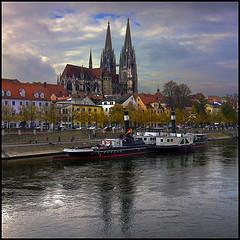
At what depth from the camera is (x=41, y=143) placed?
34375 millimetres

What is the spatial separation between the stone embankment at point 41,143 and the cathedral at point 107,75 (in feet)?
113

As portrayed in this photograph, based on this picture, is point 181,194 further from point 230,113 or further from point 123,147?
point 230,113

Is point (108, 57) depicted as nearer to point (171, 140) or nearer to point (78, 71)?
point (78, 71)

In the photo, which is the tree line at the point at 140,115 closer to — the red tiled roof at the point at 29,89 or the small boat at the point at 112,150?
the red tiled roof at the point at 29,89

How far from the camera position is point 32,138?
3550 cm

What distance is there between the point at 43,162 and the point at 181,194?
44.7 feet

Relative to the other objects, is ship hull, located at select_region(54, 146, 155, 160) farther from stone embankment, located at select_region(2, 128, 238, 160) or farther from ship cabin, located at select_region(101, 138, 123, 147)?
stone embankment, located at select_region(2, 128, 238, 160)

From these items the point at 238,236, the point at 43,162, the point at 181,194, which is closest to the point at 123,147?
the point at 43,162

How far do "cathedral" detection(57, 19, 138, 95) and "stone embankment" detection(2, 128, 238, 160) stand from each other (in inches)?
1350

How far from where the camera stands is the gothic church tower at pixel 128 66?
91.9 metres

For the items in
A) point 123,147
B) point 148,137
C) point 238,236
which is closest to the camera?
point 238,236

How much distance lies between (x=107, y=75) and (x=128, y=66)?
8110 millimetres

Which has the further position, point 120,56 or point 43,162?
point 120,56

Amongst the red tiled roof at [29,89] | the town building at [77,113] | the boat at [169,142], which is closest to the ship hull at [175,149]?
the boat at [169,142]
